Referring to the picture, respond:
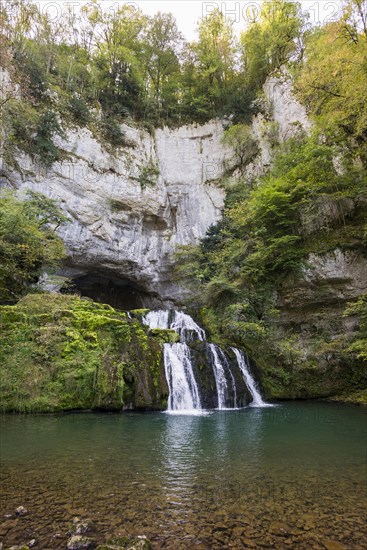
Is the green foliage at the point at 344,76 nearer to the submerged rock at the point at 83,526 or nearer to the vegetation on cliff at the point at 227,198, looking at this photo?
the vegetation on cliff at the point at 227,198

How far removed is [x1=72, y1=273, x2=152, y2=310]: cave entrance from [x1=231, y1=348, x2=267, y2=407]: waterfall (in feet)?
34.7

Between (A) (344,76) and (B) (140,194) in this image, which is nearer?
(A) (344,76)

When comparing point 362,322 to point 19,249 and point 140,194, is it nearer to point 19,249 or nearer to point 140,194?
point 19,249

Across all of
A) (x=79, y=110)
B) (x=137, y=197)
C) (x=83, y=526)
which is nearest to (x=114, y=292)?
(x=137, y=197)

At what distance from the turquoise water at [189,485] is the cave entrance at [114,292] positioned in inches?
587

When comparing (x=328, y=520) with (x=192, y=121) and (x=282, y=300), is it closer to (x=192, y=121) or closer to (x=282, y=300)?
(x=282, y=300)

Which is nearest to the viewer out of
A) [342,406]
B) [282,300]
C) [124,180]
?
[342,406]

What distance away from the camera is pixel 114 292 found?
2242 centimetres

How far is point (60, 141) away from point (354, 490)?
1967cm

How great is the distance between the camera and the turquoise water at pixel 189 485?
2473 mm

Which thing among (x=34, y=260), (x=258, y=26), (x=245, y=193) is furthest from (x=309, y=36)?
(x=34, y=260)

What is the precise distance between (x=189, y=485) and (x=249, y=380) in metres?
8.79

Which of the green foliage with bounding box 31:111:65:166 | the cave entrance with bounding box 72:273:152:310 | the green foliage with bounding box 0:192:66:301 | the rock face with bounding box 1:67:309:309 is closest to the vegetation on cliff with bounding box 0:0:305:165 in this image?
the green foliage with bounding box 31:111:65:166

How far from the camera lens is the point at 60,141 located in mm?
18031
